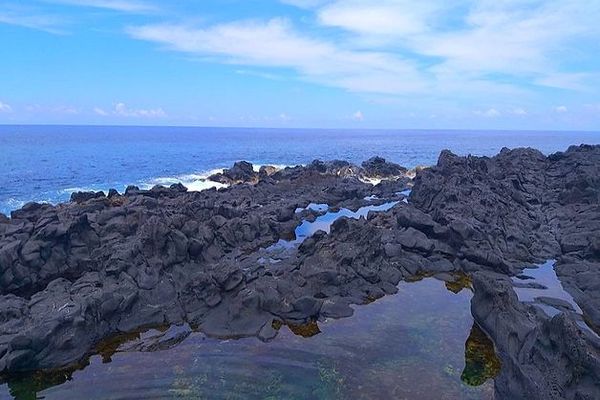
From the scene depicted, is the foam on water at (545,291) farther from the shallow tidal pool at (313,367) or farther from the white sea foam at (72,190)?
the white sea foam at (72,190)

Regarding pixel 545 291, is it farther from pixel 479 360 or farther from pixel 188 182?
pixel 188 182

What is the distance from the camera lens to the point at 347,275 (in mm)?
32844

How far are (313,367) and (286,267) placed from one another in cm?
1183

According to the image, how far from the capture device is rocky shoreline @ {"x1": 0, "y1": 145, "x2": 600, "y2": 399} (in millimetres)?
22938

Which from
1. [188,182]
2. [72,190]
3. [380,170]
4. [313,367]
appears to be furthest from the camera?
[380,170]

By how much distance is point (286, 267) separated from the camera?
34.5 metres

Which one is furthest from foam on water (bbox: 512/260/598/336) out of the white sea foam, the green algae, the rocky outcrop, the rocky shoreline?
the white sea foam

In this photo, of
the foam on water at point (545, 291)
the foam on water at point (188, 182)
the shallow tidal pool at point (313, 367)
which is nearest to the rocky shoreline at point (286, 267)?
the foam on water at point (545, 291)

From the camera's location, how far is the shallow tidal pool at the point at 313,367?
2120 cm

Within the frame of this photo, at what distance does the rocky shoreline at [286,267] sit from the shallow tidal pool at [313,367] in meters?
1.38

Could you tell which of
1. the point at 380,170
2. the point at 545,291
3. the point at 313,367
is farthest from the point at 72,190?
the point at 545,291

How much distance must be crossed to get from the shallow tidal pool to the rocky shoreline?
1378mm

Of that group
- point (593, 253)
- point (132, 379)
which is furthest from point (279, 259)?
point (593, 253)

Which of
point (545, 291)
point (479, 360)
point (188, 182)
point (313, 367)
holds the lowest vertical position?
point (313, 367)
